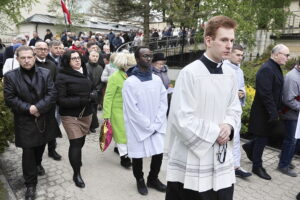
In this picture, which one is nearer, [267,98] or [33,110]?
[33,110]

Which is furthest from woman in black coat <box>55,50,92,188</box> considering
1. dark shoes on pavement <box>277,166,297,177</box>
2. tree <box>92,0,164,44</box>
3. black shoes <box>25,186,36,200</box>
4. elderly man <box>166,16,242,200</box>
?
tree <box>92,0,164,44</box>

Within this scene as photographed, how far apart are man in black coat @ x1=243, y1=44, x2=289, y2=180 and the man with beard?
62.3 inches

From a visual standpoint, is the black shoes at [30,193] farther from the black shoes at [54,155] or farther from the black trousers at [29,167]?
the black shoes at [54,155]

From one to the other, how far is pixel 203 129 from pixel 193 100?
0.83ft

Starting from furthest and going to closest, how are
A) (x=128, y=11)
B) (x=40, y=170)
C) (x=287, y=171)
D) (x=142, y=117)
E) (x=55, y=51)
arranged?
(x=128, y=11) < (x=55, y=51) < (x=287, y=171) < (x=40, y=170) < (x=142, y=117)

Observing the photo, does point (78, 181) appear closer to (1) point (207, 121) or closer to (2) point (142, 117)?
(2) point (142, 117)

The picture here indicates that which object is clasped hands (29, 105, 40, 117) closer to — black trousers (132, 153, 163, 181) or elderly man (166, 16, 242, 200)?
black trousers (132, 153, 163, 181)

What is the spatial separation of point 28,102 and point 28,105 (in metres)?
0.10

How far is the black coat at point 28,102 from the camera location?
3.64 m

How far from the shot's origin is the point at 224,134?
95.8 inches

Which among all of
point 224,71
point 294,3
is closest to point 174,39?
point 294,3

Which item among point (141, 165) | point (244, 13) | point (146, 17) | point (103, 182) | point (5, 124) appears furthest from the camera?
point (146, 17)

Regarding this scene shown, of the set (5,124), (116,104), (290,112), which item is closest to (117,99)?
(116,104)

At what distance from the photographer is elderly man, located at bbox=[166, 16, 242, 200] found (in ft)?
7.89
